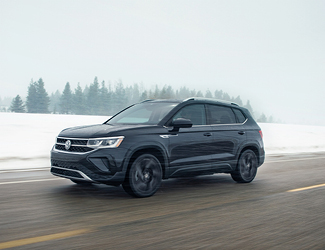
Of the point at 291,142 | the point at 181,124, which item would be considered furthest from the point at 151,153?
the point at 291,142

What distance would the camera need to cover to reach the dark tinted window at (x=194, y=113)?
7.50m

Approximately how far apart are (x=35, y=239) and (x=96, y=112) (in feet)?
463

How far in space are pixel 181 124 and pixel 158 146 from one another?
0.59 m

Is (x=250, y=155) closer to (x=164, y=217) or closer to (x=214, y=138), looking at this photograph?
(x=214, y=138)

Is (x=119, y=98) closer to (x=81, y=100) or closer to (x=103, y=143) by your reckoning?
(x=81, y=100)

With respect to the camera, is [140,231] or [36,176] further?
[36,176]

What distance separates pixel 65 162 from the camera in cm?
648

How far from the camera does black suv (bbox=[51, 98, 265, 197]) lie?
20.6ft

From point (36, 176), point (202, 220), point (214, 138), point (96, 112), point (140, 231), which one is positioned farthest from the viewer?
point (96, 112)

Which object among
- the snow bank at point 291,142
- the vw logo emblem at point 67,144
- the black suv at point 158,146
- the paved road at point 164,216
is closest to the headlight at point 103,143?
the black suv at point 158,146

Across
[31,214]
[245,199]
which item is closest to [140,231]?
[31,214]

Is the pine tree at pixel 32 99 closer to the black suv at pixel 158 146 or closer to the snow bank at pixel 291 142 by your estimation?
the snow bank at pixel 291 142

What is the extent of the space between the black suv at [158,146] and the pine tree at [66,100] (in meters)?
145

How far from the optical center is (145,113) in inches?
310
